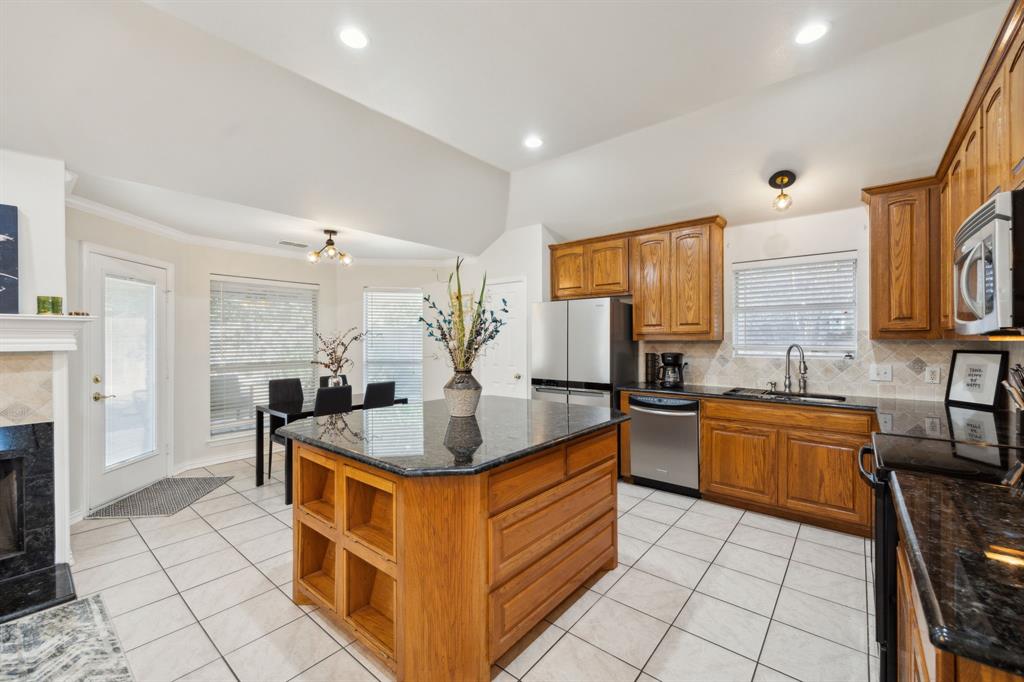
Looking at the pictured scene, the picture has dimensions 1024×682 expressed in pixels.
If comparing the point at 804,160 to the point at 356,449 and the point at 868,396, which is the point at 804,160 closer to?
the point at 868,396

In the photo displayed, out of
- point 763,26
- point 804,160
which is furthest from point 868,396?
point 763,26

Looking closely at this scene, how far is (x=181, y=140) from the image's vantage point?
2721 mm

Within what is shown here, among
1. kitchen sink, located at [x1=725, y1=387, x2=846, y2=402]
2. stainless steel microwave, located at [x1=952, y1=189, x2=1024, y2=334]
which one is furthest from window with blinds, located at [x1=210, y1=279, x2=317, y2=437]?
stainless steel microwave, located at [x1=952, y1=189, x2=1024, y2=334]

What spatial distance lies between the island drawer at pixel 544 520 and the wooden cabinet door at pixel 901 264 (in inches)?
91.3

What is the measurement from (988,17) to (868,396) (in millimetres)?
2439

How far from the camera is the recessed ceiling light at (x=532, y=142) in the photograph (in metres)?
3.10

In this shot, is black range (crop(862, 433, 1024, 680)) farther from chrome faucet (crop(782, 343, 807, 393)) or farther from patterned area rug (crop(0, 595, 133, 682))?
patterned area rug (crop(0, 595, 133, 682))

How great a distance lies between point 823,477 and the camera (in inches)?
122

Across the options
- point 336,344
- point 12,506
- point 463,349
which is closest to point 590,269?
point 463,349

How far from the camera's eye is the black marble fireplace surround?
242cm

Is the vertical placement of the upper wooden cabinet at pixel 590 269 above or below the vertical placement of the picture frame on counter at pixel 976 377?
above

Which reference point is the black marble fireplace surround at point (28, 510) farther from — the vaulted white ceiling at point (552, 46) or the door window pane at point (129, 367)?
the vaulted white ceiling at point (552, 46)

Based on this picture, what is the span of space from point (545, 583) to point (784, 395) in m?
2.65

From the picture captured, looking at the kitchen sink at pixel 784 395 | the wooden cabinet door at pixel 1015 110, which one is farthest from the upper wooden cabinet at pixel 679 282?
the wooden cabinet door at pixel 1015 110
